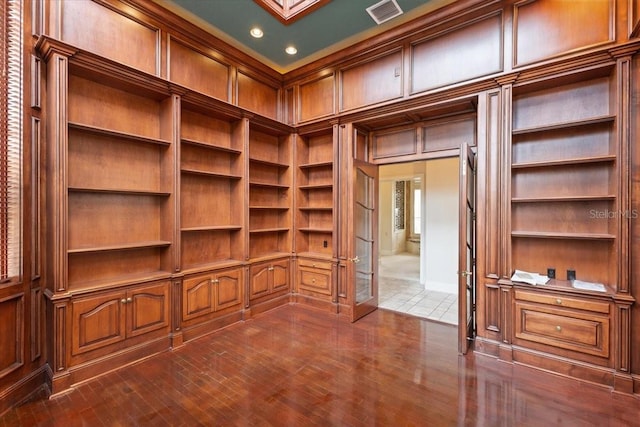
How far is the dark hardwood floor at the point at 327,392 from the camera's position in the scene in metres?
2.12

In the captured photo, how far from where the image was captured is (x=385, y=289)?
571 centimetres

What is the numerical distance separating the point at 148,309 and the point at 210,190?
1649 mm

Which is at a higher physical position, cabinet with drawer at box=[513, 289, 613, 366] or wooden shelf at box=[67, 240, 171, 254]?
wooden shelf at box=[67, 240, 171, 254]

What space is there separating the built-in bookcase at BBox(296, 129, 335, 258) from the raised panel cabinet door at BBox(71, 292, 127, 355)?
2600 millimetres

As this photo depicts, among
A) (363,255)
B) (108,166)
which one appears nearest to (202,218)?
(108,166)

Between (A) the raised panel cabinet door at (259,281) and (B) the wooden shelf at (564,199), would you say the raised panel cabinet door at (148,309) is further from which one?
(B) the wooden shelf at (564,199)

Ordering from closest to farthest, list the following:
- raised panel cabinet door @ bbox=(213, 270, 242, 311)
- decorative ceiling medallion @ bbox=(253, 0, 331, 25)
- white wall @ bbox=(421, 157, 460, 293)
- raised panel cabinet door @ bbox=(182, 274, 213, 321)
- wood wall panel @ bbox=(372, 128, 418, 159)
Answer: decorative ceiling medallion @ bbox=(253, 0, 331, 25) → raised panel cabinet door @ bbox=(182, 274, 213, 321) → raised panel cabinet door @ bbox=(213, 270, 242, 311) → wood wall panel @ bbox=(372, 128, 418, 159) → white wall @ bbox=(421, 157, 460, 293)

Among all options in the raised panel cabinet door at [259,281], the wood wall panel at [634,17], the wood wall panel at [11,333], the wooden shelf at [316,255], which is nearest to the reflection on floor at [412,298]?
the wooden shelf at [316,255]

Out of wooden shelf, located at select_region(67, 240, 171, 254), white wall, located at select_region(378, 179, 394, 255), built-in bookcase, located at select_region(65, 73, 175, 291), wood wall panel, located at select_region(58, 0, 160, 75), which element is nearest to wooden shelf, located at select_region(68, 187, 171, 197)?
built-in bookcase, located at select_region(65, 73, 175, 291)

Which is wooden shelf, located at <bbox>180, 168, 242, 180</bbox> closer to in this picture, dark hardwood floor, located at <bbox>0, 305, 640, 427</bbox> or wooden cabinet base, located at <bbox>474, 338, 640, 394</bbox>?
dark hardwood floor, located at <bbox>0, 305, 640, 427</bbox>

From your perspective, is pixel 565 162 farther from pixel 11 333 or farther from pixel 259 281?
pixel 11 333

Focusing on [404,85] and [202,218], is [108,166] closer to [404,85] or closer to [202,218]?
[202,218]

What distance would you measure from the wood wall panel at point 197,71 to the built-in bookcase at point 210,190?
31cm

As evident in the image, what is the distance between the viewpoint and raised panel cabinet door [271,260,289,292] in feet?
14.7
